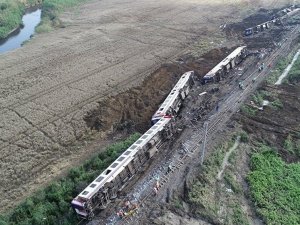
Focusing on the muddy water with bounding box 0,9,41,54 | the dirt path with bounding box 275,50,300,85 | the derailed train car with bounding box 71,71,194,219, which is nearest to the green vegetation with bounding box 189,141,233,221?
the derailed train car with bounding box 71,71,194,219

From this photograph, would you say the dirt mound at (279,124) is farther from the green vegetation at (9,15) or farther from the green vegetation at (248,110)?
the green vegetation at (9,15)

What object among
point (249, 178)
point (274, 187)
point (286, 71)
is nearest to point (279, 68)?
point (286, 71)

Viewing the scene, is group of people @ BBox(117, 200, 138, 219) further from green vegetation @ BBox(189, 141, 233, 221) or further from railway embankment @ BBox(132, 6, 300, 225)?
green vegetation @ BBox(189, 141, 233, 221)

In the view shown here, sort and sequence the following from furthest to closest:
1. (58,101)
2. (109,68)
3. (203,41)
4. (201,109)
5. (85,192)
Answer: (203,41) → (109,68) → (58,101) → (201,109) → (85,192)

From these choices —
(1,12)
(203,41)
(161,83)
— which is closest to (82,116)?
(161,83)

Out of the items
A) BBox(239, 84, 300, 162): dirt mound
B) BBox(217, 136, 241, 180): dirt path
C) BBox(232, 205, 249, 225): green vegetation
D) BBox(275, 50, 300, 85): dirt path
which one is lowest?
BBox(275, 50, 300, 85): dirt path

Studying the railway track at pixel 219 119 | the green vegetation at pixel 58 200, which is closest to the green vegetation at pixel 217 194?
the railway track at pixel 219 119

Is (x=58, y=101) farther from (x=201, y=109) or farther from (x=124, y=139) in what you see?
(x=201, y=109)

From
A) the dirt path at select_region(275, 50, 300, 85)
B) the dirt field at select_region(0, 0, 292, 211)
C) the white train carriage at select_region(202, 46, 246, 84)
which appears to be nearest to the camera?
the dirt field at select_region(0, 0, 292, 211)
